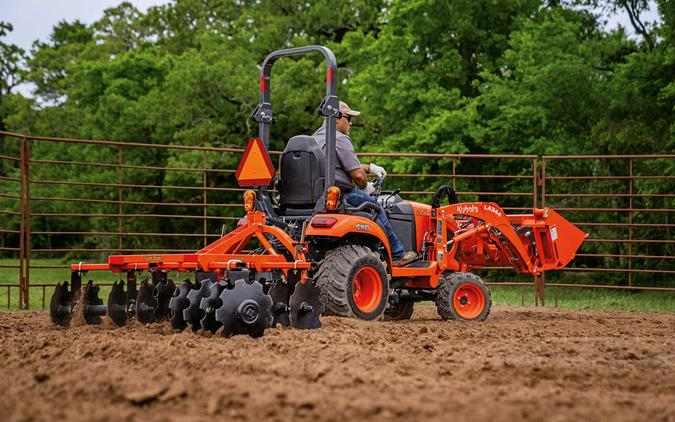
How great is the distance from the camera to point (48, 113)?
39.8 metres

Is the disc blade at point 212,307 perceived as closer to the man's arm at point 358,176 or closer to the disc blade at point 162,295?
the disc blade at point 162,295

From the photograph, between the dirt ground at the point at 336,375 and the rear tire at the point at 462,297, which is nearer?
the dirt ground at the point at 336,375

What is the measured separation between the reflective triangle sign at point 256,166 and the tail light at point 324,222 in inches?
24.6

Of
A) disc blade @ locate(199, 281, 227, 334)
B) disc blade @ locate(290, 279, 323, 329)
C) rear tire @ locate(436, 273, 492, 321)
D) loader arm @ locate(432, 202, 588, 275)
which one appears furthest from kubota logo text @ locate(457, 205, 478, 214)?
disc blade @ locate(199, 281, 227, 334)

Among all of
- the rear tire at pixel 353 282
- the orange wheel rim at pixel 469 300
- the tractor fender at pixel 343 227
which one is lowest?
the orange wheel rim at pixel 469 300

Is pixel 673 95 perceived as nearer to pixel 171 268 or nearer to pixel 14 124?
pixel 171 268

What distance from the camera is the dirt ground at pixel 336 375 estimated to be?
15.3 ft

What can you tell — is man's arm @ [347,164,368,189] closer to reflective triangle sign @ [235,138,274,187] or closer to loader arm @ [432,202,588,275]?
reflective triangle sign @ [235,138,274,187]

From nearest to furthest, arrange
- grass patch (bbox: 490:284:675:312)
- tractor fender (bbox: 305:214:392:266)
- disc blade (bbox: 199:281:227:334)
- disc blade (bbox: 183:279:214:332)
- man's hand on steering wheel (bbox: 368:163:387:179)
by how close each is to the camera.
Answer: disc blade (bbox: 199:281:227:334), disc blade (bbox: 183:279:214:332), tractor fender (bbox: 305:214:392:266), man's hand on steering wheel (bbox: 368:163:387:179), grass patch (bbox: 490:284:675:312)

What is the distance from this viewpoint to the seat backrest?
9219 millimetres

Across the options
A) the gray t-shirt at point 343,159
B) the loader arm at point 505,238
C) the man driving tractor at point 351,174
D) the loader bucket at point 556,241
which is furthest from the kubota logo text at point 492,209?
the gray t-shirt at point 343,159

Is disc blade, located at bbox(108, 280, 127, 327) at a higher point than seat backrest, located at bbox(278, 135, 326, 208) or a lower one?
lower

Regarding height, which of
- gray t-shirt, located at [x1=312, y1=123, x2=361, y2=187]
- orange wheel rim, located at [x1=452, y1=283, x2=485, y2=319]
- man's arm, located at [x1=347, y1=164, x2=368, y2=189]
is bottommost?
orange wheel rim, located at [x1=452, y1=283, x2=485, y2=319]

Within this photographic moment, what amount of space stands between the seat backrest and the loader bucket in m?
2.91
